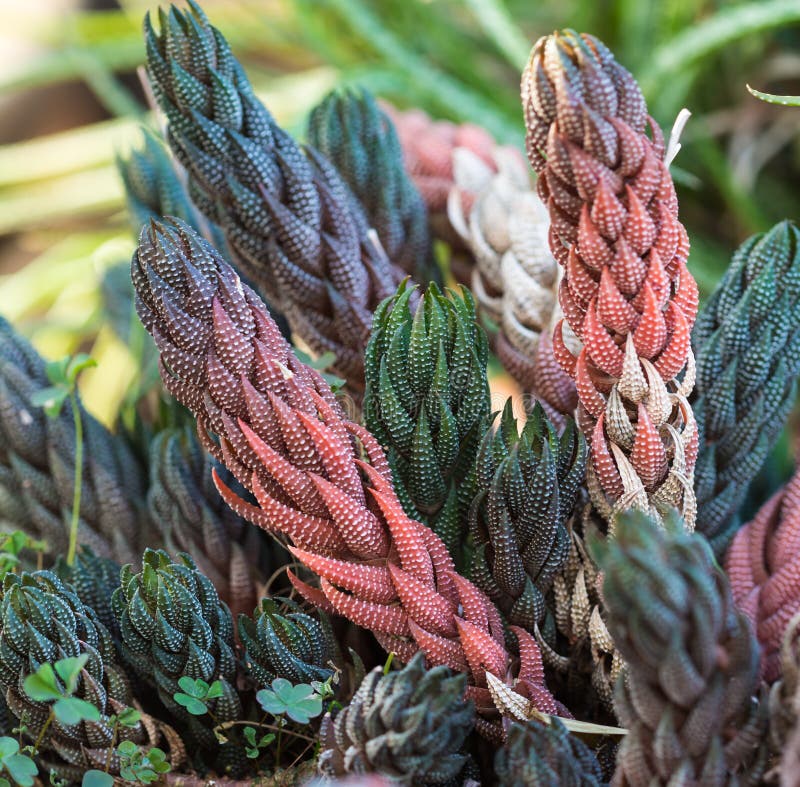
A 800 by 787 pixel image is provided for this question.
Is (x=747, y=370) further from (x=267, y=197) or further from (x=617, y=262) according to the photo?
(x=267, y=197)

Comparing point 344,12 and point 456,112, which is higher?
point 344,12

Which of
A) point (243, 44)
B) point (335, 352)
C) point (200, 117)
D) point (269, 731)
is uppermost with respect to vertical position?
point (243, 44)

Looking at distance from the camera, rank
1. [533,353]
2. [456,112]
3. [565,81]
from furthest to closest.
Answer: [456,112] → [533,353] → [565,81]

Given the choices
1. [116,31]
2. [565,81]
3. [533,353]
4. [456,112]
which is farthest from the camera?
[116,31]

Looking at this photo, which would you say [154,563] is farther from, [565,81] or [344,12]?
[344,12]

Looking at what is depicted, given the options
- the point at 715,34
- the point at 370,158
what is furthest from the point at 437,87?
the point at 370,158

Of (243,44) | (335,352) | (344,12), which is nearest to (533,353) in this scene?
(335,352)

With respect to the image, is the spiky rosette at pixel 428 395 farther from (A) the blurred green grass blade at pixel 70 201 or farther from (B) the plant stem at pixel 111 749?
(A) the blurred green grass blade at pixel 70 201

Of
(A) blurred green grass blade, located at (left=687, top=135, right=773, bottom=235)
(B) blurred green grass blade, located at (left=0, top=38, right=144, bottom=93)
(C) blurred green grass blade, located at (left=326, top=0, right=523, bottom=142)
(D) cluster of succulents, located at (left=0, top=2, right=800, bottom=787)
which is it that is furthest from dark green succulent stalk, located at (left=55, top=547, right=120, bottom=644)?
(B) blurred green grass blade, located at (left=0, top=38, right=144, bottom=93)
